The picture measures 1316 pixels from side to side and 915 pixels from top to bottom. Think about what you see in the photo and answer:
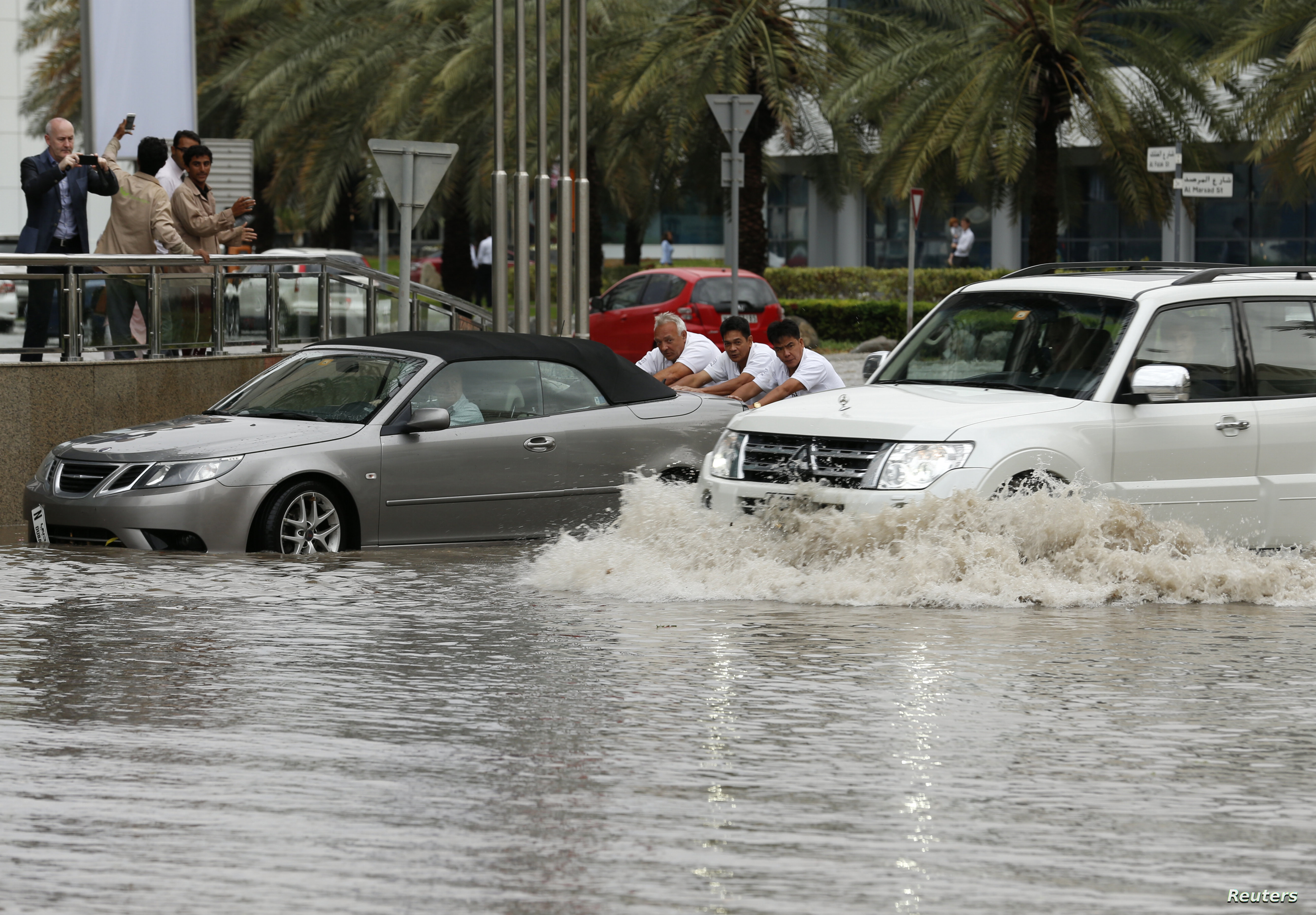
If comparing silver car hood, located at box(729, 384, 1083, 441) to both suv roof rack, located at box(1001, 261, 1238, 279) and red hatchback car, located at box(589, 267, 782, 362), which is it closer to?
suv roof rack, located at box(1001, 261, 1238, 279)

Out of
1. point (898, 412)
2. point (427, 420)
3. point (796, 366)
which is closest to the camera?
point (898, 412)

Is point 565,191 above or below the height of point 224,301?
above

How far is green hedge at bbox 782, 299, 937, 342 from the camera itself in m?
38.8

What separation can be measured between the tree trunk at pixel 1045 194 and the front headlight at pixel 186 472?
68.7ft

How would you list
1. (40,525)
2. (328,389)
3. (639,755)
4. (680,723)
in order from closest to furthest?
(639,755)
(680,723)
(40,525)
(328,389)

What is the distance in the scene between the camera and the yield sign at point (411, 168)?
1536 cm

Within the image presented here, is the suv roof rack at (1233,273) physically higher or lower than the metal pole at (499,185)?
lower

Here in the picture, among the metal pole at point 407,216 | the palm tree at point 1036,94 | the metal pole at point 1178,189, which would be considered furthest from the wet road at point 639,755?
the palm tree at point 1036,94

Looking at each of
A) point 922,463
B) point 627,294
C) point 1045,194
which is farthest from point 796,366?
point 1045,194

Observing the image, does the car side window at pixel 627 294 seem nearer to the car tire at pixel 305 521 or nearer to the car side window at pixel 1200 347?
the car tire at pixel 305 521

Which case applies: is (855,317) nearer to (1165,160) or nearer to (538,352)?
(1165,160)

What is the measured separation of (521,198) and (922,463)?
1292cm

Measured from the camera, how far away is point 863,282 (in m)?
44.7

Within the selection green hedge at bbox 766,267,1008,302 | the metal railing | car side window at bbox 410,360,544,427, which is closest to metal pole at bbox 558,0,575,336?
the metal railing
